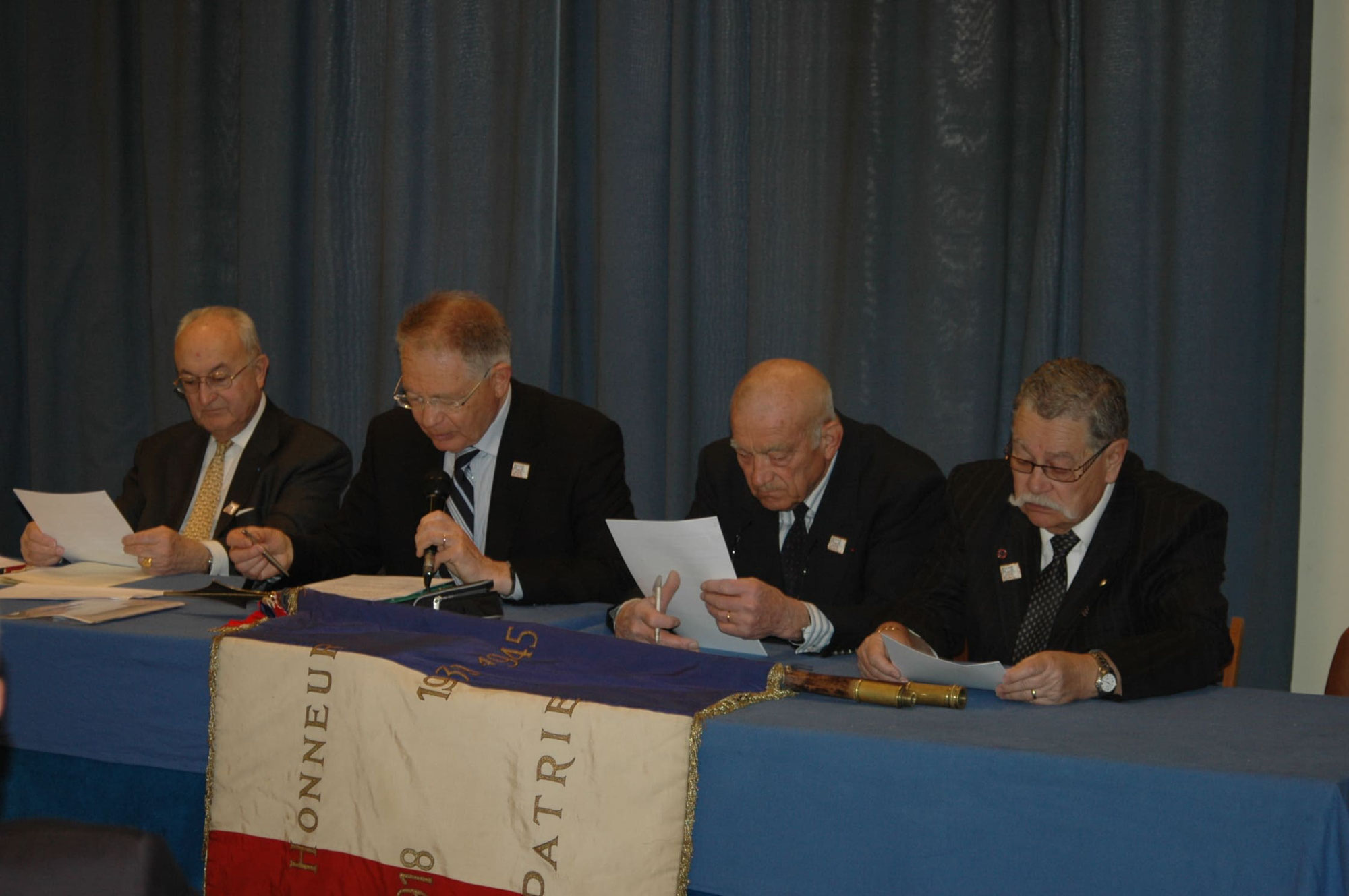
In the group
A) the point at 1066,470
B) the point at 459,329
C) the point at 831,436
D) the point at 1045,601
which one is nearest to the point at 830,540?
the point at 831,436

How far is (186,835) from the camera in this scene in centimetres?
262

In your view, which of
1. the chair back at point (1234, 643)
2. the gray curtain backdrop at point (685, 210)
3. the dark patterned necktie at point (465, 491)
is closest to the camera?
the chair back at point (1234, 643)

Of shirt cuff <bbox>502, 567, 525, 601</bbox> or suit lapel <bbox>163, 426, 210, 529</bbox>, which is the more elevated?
suit lapel <bbox>163, 426, 210, 529</bbox>

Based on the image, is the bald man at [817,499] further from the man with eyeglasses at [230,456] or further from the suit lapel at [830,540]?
the man with eyeglasses at [230,456]

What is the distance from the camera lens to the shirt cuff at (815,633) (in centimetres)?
277

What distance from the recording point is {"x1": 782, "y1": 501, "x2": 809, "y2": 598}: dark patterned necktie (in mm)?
3189

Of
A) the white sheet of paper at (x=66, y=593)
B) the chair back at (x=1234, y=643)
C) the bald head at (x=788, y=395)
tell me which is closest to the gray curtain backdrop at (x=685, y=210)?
the chair back at (x=1234, y=643)

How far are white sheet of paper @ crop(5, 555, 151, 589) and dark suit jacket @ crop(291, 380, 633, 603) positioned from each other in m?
0.45

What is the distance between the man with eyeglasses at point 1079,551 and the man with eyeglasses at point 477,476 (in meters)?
1.00

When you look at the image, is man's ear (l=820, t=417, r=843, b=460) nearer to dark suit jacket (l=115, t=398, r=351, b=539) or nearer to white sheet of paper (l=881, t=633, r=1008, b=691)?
white sheet of paper (l=881, t=633, r=1008, b=691)

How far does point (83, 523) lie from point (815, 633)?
6.84ft

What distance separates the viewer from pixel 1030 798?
184 centimetres

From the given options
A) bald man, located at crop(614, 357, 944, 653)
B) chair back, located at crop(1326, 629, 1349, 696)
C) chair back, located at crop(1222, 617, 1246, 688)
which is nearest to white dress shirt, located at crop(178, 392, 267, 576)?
bald man, located at crop(614, 357, 944, 653)

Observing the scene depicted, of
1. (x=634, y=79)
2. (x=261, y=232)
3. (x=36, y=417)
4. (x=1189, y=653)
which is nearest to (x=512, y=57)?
(x=634, y=79)
